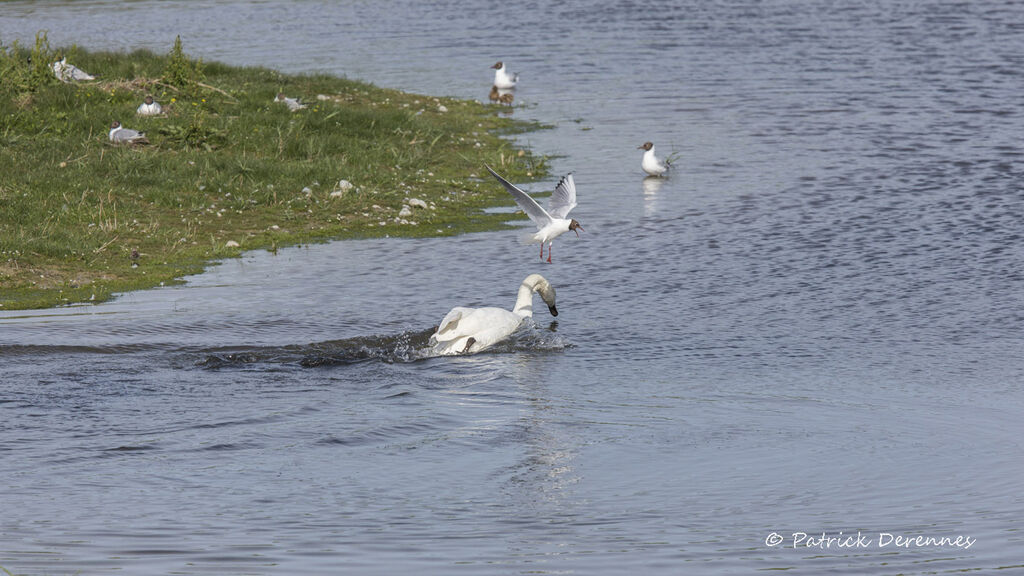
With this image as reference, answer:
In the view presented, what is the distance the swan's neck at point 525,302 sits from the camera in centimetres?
1144

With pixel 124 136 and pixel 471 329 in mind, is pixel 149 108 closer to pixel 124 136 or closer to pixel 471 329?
pixel 124 136

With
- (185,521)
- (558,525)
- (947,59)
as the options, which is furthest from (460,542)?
(947,59)

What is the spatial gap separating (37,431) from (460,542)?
3359mm

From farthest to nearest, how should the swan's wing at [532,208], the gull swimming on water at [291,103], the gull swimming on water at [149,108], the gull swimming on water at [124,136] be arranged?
1. the gull swimming on water at [291,103]
2. the gull swimming on water at [149,108]
3. the gull swimming on water at [124,136]
4. the swan's wing at [532,208]

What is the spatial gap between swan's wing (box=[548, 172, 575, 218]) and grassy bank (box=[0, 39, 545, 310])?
2.03m

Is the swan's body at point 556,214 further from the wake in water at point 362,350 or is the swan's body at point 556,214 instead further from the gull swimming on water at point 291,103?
the gull swimming on water at point 291,103

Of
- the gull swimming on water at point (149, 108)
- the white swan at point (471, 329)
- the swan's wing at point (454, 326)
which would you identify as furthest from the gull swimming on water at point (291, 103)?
the swan's wing at point (454, 326)

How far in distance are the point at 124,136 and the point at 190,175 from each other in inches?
54.8

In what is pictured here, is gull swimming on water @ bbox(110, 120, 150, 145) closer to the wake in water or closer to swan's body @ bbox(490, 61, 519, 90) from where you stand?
the wake in water

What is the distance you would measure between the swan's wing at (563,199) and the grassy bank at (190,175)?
2033 millimetres

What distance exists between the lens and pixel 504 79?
1013 inches

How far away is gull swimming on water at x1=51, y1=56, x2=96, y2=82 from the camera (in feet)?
62.8

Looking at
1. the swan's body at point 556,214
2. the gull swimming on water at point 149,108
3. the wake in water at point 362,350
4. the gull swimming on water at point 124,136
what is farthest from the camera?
the gull swimming on water at point 149,108

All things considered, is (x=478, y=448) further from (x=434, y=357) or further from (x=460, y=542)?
(x=434, y=357)
